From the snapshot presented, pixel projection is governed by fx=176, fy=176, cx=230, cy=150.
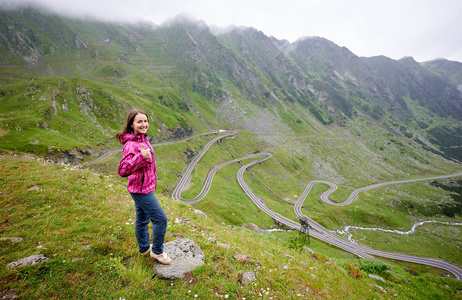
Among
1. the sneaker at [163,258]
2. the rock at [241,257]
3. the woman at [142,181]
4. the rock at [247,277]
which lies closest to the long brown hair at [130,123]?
the woman at [142,181]

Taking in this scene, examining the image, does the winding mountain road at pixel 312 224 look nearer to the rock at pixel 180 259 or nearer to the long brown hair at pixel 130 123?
the rock at pixel 180 259

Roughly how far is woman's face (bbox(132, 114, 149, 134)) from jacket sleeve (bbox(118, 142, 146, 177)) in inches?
26.2

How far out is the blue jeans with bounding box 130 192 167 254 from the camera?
6.27 metres

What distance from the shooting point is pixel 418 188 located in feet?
491

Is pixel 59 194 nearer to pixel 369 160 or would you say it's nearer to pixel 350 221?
pixel 350 221

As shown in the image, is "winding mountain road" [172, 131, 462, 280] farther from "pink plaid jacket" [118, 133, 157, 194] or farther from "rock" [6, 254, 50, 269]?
"pink plaid jacket" [118, 133, 157, 194]

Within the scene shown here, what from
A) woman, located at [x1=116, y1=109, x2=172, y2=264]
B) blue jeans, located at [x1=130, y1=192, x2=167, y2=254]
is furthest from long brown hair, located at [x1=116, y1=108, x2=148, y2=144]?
blue jeans, located at [x1=130, y1=192, x2=167, y2=254]

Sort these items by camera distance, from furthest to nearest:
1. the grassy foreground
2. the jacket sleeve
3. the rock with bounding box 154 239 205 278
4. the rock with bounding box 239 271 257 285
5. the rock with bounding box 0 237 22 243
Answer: the rock with bounding box 239 271 257 285 → the rock with bounding box 154 239 205 278 → the rock with bounding box 0 237 22 243 → the jacket sleeve → the grassy foreground

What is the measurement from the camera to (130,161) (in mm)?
5766

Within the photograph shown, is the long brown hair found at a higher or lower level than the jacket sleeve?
higher

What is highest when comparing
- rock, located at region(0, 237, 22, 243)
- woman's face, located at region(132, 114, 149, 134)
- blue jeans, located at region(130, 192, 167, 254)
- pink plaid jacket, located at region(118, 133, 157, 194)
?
woman's face, located at region(132, 114, 149, 134)

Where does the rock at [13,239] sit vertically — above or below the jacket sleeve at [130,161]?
below

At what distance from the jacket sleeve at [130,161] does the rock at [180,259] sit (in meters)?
3.55

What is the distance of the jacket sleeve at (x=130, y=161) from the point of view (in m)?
5.72
